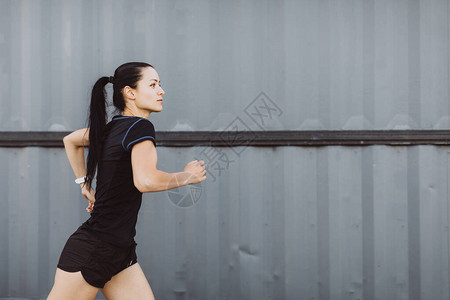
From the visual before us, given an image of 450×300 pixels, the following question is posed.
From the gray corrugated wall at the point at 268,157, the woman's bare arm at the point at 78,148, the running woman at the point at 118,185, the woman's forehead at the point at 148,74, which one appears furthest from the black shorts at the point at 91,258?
the gray corrugated wall at the point at 268,157

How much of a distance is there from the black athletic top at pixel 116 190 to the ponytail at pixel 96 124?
0.06 m

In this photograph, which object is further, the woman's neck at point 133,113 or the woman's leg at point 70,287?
the woman's neck at point 133,113

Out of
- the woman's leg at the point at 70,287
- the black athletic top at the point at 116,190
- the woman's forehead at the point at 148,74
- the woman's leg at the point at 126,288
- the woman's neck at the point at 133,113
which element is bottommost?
the woman's leg at the point at 126,288

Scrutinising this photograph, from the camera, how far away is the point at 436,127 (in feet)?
10.8

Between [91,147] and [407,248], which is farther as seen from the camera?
[407,248]

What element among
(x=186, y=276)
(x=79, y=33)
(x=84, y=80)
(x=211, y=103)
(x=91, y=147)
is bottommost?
(x=186, y=276)

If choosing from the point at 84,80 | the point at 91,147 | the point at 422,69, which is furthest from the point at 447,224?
the point at 84,80

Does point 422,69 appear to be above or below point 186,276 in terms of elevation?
above

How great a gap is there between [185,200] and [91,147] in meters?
1.43

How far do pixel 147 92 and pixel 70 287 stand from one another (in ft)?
3.25

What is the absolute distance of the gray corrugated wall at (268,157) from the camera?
3.28m

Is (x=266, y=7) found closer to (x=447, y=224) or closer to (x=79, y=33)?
(x=79, y=33)

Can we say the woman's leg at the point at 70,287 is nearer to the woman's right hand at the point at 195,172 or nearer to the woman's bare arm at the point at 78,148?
the woman's bare arm at the point at 78,148

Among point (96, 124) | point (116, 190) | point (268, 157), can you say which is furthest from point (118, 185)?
point (268, 157)
